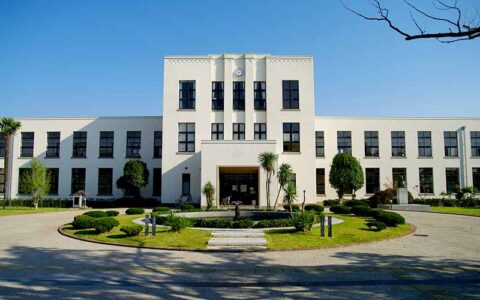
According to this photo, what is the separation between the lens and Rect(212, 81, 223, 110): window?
116 ft

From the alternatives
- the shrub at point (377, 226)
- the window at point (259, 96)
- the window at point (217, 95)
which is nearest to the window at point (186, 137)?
the window at point (217, 95)

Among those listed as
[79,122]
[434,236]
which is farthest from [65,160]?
[434,236]

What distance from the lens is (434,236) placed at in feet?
50.1

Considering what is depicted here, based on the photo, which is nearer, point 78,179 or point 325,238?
point 325,238

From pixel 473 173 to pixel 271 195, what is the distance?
25.5 meters

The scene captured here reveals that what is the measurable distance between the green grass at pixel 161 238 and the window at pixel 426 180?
3222cm

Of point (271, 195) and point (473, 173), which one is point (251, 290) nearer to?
point (271, 195)

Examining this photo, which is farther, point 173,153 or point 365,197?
point 365,197

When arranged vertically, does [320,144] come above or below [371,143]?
below

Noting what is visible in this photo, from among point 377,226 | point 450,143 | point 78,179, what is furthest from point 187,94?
point 450,143

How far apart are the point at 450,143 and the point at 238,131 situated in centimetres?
2521

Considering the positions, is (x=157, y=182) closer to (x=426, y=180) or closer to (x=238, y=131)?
(x=238, y=131)

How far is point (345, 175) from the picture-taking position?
1330 inches

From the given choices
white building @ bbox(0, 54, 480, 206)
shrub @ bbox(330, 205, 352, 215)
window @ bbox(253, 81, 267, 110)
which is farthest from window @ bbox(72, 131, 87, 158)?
shrub @ bbox(330, 205, 352, 215)
